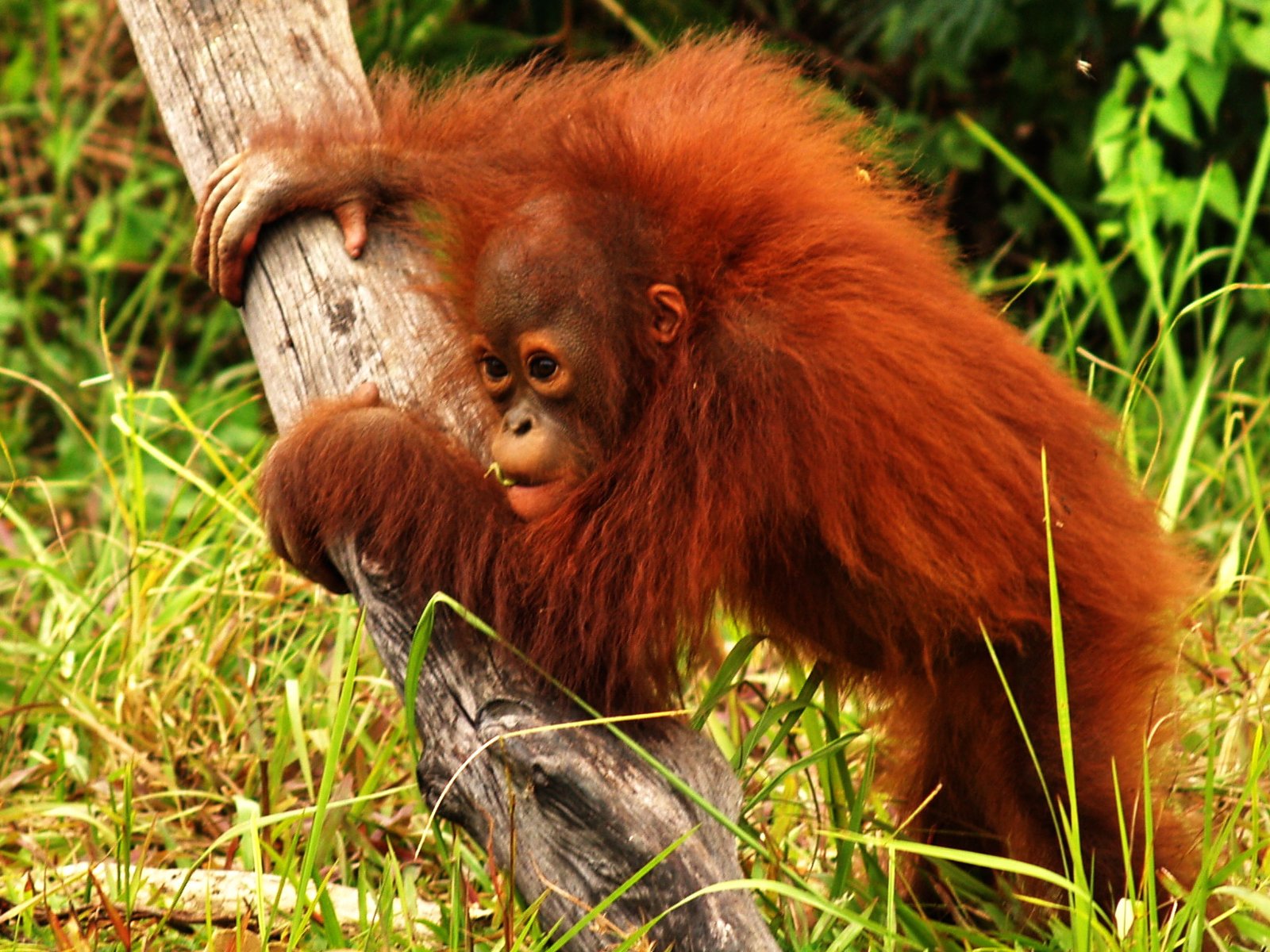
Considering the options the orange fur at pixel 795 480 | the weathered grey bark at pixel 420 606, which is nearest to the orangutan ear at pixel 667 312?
the orange fur at pixel 795 480

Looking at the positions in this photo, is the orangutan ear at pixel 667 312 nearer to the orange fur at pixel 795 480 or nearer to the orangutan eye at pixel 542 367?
the orange fur at pixel 795 480

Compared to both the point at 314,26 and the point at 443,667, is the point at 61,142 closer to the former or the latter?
the point at 314,26

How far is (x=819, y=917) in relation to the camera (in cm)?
254

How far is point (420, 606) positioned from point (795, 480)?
23.9 inches

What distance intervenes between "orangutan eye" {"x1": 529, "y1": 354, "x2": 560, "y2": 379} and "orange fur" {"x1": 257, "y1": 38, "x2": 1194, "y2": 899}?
125 millimetres

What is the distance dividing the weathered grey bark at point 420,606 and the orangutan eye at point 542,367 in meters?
0.21

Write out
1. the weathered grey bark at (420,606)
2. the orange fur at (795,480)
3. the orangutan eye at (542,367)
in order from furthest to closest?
1. the orangutan eye at (542,367)
2. the orange fur at (795,480)
3. the weathered grey bark at (420,606)

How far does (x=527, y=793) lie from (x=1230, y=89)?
373 cm

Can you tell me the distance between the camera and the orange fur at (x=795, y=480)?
2.29 m

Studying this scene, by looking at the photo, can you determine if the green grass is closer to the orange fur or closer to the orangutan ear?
the orange fur

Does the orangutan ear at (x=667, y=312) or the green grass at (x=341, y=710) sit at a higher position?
the orangutan ear at (x=667, y=312)

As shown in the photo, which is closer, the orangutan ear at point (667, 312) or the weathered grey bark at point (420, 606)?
the weathered grey bark at point (420, 606)

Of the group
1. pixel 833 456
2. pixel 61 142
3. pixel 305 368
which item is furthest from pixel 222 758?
pixel 61 142

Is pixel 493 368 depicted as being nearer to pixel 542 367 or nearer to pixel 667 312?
pixel 542 367
